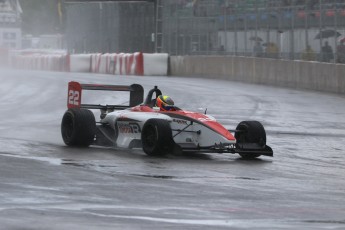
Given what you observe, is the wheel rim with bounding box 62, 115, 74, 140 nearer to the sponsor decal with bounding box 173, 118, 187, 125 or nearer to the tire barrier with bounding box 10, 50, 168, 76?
the sponsor decal with bounding box 173, 118, 187, 125

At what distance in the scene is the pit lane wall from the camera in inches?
1355

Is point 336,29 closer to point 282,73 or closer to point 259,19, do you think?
point 282,73

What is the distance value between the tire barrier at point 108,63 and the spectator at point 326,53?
19.5m

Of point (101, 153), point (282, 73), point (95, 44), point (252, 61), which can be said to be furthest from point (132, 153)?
point (95, 44)

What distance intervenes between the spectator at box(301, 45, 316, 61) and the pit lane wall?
264 millimetres

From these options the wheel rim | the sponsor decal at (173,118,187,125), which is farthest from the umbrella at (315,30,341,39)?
the sponsor decal at (173,118,187,125)

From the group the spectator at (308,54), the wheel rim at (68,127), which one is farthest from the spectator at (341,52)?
the wheel rim at (68,127)

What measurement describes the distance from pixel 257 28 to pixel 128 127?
1154 inches

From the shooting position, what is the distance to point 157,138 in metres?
13.8

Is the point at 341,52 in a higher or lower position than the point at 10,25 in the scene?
lower

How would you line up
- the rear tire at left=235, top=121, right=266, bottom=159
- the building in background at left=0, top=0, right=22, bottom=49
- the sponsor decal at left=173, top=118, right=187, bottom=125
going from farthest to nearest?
the building in background at left=0, top=0, right=22, bottom=49
the rear tire at left=235, top=121, right=266, bottom=159
the sponsor decal at left=173, top=118, right=187, bottom=125

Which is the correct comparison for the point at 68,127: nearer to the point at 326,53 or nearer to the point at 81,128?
the point at 81,128

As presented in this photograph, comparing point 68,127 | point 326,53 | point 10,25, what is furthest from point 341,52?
point 10,25

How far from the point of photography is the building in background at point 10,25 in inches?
4659
